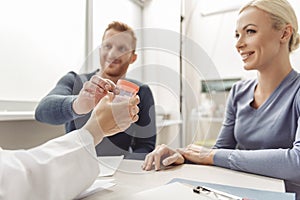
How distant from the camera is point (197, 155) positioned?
27.7 inches

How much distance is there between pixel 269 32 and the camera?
2.55 feet

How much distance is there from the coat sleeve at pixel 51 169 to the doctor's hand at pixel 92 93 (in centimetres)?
5

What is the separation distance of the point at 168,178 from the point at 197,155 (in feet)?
0.59

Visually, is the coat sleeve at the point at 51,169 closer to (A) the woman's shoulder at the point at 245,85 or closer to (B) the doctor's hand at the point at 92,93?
(B) the doctor's hand at the point at 92,93

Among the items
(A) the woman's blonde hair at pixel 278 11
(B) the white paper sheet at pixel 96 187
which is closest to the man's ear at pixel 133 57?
(B) the white paper sheet at pixel 96 187

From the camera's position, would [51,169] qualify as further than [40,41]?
No

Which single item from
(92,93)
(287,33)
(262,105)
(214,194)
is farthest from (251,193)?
(287,33)

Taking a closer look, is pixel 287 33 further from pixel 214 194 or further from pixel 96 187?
pixel 96 187

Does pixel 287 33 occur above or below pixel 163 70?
above

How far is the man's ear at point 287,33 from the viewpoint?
2.59 ft

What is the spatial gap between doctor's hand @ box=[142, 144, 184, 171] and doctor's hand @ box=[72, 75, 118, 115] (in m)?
0.22

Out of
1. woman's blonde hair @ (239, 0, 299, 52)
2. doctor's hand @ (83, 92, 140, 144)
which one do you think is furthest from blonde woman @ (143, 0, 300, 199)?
doctor's hand @ (83, 92, 140, 144)

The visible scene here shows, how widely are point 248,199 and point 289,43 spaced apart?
0.63 metres

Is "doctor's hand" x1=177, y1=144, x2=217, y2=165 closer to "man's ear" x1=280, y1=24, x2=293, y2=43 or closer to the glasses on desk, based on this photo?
the glasses on desk
